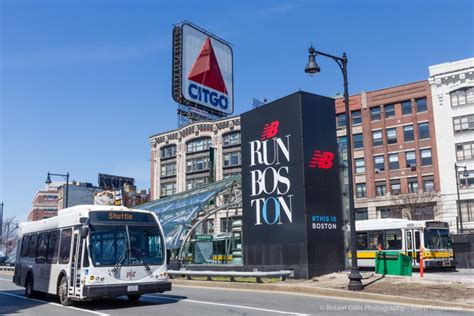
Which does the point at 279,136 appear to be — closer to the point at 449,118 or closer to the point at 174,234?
the point at 174,234

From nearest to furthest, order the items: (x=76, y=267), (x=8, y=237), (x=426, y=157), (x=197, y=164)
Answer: (x=76, y=267) < (x=426, y=157) < (x=197, y=164) < (x=8, y=237)

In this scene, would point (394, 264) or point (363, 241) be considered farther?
point (363, 241)

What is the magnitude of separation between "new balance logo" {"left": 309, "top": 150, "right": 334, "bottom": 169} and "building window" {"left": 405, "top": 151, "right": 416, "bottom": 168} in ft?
119

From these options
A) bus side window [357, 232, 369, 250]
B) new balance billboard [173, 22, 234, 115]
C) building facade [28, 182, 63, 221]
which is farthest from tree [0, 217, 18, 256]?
bus side window [357, 232, 369, 250]

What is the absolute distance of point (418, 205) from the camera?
2071 inches

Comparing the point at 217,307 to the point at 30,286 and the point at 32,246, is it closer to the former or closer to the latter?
the point at 30,286

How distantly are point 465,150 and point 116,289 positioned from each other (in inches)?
1878

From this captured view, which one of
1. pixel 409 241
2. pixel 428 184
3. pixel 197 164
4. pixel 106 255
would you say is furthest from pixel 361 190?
pixel 106 255

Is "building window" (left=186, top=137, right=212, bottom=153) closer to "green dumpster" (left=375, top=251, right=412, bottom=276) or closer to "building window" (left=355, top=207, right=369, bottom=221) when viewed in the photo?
"building window" (left=355, top=207, right=369, bottom=221)

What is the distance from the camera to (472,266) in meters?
35.8

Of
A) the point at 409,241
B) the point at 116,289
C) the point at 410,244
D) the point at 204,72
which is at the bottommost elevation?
the point at 116,289

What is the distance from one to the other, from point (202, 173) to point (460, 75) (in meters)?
34.5

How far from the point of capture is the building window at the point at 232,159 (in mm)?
66500

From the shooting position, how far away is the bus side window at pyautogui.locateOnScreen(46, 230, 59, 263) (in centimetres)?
1608
